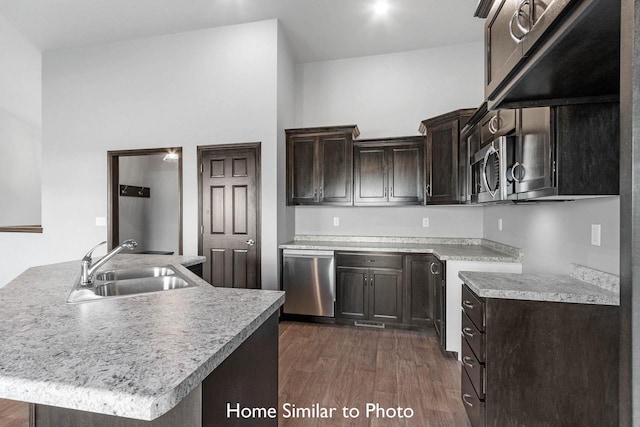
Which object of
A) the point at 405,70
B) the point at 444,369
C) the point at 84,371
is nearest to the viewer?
the point at 84,371

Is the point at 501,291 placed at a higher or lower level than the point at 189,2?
lower

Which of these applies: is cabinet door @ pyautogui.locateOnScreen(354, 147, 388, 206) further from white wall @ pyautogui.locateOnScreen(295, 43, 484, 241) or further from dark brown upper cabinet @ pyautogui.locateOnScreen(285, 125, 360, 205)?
white wall @ pyautogui.locateOnScreen(295, 43, 484, 241)

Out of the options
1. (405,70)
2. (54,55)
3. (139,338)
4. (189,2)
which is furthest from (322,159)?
(54,55)

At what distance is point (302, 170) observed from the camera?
3.90 meters

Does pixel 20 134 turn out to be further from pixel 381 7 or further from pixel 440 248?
pixel 440 248

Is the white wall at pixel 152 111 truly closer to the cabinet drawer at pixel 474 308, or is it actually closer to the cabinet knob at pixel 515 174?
the cabinet drawer at pixel 474 308

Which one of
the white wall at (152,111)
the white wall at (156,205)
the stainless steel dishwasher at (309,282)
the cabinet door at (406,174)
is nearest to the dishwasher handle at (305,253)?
the stainless steel dishwasher at (309,282)

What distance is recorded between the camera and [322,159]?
3.85 metres

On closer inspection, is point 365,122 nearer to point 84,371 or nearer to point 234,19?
point 234,19

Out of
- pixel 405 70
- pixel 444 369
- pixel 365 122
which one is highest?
pixel 405 70

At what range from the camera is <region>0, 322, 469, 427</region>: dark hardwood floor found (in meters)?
1.99

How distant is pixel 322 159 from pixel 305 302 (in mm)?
1712

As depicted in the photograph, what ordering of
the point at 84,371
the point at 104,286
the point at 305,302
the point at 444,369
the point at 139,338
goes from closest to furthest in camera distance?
1. the point at 84,371
2. the point at 139,338
3. the point at 104,286
4. the point at 444,369
5. the point at 305,302

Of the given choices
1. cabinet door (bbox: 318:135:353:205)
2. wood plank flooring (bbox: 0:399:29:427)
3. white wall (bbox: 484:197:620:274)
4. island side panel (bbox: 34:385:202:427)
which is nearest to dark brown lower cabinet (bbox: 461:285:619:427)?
white wall (bbox: 484:197:620:274)
